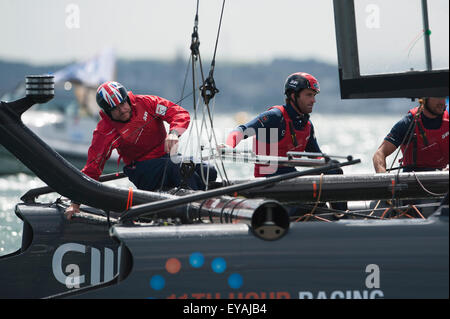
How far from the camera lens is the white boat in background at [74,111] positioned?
99.0 feet

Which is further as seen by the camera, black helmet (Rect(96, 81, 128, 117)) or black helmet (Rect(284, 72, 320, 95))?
black helmet (Rect(284, 72, 320, 95))

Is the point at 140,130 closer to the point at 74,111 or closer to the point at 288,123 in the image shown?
the point at 288,123

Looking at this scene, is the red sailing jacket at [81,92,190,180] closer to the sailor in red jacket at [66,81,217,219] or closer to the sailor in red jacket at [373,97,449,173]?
the sailor in red jacket at [66,81,217,219]

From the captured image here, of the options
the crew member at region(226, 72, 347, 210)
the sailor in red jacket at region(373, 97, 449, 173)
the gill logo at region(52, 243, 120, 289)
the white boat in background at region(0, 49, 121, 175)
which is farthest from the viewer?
the white boat in background at region(0, 49, 121, 175)

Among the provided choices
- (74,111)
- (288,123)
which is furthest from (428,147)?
(74,111)

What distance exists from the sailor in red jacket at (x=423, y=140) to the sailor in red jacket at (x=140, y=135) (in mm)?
1405

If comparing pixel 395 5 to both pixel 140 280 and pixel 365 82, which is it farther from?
pixel 140 280

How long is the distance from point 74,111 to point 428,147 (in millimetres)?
28759

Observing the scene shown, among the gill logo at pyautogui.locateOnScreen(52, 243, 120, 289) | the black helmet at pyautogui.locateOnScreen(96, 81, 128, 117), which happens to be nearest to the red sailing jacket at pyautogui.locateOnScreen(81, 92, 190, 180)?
the black helmet at pyautogui.locateOnScreen(96, 81, 128, 117)

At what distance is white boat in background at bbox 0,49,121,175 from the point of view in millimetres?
30172

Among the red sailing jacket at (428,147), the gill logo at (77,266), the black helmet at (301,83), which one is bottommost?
the gill logo at (77,266)

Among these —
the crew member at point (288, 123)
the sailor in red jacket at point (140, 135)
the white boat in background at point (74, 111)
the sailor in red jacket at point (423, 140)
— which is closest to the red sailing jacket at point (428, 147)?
the sailor in red jacket at point (423, 140)

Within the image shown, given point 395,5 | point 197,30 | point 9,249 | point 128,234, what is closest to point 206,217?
point 128,234

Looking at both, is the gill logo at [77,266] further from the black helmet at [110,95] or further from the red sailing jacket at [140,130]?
the black helmet at [110,95]
